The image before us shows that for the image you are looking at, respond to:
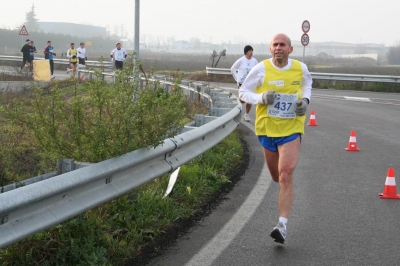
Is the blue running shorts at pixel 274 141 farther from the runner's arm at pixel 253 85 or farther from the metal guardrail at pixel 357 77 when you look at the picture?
the metal guardrail at pixel 357 77

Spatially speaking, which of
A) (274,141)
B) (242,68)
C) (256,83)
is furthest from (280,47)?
(242,68)

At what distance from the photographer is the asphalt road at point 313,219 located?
5.59m

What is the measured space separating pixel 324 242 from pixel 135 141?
188 cm

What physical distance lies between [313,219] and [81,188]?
2.90 m

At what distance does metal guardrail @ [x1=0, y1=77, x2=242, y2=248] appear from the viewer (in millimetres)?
4066

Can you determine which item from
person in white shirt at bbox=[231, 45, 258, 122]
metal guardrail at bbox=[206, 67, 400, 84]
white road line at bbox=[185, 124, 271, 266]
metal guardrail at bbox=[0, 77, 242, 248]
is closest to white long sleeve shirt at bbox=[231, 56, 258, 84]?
person in white shirt at bbox=[231, 45, 258, 122]

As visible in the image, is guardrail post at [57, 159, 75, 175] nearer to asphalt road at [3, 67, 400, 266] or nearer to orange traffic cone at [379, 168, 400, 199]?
asphalt road at [3, 67, 400, 266]

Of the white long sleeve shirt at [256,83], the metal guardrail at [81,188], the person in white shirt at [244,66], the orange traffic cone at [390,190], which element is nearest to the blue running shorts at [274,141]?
the white long sleeve shirt at [256,83]

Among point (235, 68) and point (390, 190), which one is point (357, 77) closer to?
point (235, 68)

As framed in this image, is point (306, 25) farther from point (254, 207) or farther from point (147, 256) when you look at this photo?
point (147, 256)

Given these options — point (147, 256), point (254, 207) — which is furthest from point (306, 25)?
point (147, 256)

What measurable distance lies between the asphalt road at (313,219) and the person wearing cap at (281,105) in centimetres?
51

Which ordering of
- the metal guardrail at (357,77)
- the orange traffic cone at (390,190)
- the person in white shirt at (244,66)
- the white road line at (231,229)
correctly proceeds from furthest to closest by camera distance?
the metal guardrail at (357,77), the person in white shirt at (244,66), the orange traffic cone at (390,190), the white road line at (231,229)

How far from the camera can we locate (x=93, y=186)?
16.4 feet
